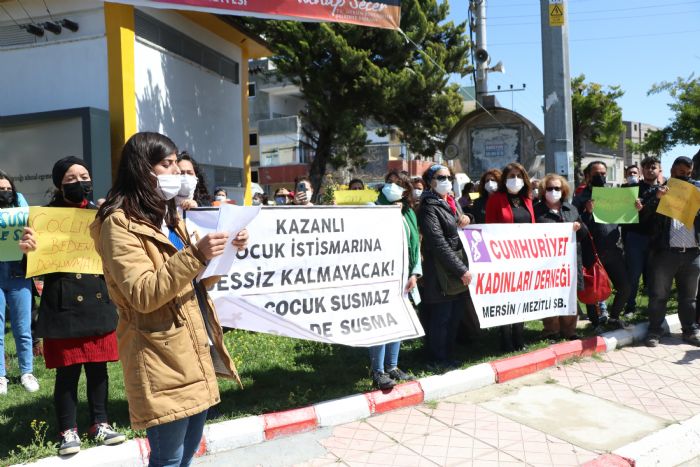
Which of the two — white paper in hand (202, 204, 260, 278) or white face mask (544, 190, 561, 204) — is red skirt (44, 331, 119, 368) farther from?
white face mask (544, 190, 561, 204)

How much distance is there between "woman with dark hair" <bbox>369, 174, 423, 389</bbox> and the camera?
466 cm

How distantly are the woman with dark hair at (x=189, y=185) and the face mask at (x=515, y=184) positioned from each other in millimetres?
2975

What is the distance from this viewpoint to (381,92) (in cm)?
1335

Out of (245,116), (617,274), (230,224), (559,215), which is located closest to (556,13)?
(559,215)

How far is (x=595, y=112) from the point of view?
2830 centimetres

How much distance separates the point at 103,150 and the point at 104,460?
6.83m

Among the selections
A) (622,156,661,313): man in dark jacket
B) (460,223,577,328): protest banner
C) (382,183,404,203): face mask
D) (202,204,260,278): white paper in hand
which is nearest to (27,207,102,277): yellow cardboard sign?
(202,204,260,278): white paper in hand

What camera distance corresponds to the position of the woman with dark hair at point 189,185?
2866mm

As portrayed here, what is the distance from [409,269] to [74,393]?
2753 millimetres

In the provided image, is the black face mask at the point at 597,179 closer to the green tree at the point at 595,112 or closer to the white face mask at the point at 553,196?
the white face mask at the point at 553,196

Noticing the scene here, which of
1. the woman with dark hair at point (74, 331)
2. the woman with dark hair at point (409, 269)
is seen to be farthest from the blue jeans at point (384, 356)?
the woman with dark hair at point (74, 331)

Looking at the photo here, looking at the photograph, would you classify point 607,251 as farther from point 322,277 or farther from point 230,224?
point 230,224

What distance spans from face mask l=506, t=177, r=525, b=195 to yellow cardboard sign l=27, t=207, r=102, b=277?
386 centimetres

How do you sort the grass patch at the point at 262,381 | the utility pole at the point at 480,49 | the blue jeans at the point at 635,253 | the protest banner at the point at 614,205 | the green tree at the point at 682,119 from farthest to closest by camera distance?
1. the green tree at the point at 682,119
2. the utility pole at the point at 480,49
3. the blue jeans at the point at 635,253
4. the protest banner at the point at 614,205
5. the grass patch at the point at 262,381
